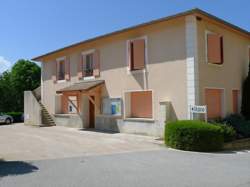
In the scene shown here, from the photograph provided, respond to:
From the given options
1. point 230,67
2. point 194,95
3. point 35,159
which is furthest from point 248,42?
point 35,159

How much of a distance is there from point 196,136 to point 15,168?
6885 mm

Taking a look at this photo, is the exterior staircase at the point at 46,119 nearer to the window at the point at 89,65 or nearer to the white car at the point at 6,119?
the window at the point at 89,65

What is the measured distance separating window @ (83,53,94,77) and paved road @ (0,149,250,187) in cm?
1027

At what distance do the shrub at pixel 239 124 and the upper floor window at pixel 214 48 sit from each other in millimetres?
2893

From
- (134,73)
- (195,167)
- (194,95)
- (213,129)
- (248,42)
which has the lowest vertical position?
(195,167)

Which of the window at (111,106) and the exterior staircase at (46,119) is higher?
the window at (111,106)

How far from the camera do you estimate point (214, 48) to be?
52.3 ft

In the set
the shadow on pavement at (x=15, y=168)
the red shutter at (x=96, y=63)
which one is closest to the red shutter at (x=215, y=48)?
the red shutter at (x=96, y=63)

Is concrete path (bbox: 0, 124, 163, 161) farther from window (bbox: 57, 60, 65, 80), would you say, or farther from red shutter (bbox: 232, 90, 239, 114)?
window (bbox: 57, 60, 65, 80)

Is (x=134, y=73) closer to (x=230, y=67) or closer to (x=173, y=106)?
(x=173, y=106)

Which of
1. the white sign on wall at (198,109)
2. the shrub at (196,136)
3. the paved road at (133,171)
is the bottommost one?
the paved road at (133,171)

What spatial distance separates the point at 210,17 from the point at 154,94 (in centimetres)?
458

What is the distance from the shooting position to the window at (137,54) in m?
16.9

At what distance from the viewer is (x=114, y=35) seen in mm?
18141
